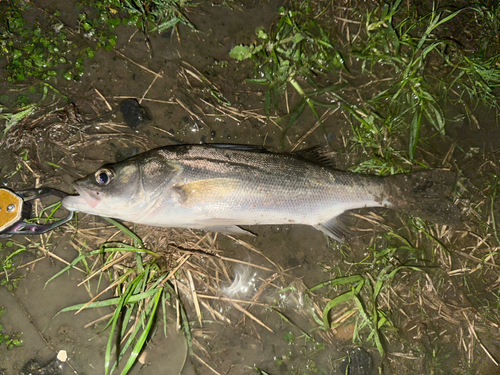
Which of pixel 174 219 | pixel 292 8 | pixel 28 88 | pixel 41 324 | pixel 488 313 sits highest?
pixel 292 8

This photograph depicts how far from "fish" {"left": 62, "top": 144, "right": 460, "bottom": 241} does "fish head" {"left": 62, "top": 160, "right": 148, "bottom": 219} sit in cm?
1

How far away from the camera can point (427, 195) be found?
12.4 feet

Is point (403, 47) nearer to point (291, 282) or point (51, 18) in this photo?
point (291, 282)

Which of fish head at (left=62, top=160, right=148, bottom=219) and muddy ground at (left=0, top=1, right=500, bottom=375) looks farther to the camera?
muddy ground at (left=0, top=1, right=500, bottom=375)

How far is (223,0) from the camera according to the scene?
4.09 m

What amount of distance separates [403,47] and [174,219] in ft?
13.2

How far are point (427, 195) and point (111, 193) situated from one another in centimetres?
390

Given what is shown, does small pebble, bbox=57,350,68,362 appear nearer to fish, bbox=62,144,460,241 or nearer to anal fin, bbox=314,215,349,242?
fish, bbox=62,144,460,241

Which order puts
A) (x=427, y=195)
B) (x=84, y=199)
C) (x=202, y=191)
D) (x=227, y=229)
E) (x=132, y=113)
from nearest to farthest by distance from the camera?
(x=84, y=199) < (x=202, y=191) < (x=227, y=229) < (x=427, y=195) < (x=132, y=113)

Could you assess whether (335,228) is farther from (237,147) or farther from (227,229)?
(237,147)

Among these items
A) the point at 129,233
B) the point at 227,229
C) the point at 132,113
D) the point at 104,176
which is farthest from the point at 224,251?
the point at 132,113

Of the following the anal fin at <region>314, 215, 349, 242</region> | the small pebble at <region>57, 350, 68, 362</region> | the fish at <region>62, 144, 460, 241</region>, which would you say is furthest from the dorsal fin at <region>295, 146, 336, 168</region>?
the small pebble at <region>57, 350, 68, 362</region>

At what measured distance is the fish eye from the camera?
3221mm

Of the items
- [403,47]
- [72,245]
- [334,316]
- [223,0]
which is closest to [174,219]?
[72,245]
